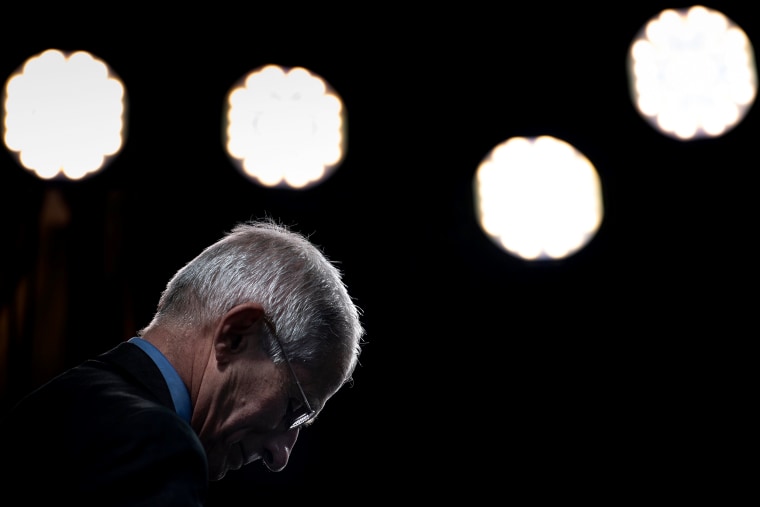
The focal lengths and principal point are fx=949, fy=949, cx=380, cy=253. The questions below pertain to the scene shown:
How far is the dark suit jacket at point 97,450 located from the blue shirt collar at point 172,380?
22cm

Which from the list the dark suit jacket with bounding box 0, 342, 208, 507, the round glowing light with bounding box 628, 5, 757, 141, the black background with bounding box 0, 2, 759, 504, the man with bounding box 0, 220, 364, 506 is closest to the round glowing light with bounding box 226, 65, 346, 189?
the black background with bounding box 0, 2, 759, 504

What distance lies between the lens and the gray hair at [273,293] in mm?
1965

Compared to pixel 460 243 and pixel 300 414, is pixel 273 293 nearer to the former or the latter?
pixel 300 414

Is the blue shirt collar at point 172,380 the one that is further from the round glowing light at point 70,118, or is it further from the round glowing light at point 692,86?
A: the round glowing light at point 692,86

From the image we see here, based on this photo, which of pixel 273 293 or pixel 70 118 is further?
pixel 70 118

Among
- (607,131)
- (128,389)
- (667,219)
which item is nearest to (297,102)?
(607,131)

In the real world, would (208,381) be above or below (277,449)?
above

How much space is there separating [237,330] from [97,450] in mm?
576

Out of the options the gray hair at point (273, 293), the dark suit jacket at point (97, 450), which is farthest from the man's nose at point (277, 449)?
the dark suit jacket at point (97, 450)

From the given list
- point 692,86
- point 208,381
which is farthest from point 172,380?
point 692,86

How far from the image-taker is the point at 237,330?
6.37 ft

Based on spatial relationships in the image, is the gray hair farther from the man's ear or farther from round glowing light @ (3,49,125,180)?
round glowing light @ (3,49,125,180)

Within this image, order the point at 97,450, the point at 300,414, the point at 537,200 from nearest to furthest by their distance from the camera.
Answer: the point at 97,450
the point at 300,414
the point at 537,200

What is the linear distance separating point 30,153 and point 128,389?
286 centimetres
